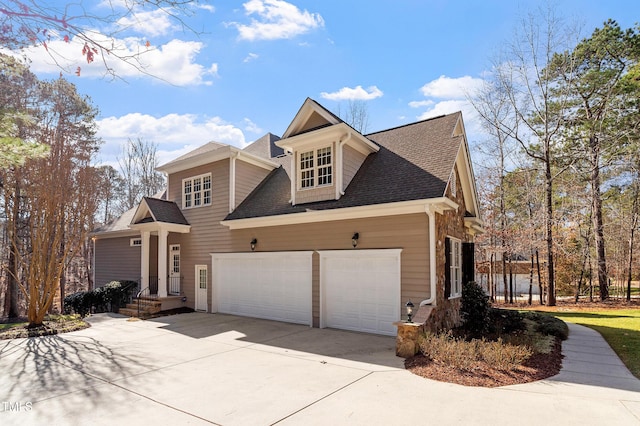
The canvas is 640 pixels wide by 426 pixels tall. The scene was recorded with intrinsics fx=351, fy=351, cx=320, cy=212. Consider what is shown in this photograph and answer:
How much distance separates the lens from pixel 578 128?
67.2 feet

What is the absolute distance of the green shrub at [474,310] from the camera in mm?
9578

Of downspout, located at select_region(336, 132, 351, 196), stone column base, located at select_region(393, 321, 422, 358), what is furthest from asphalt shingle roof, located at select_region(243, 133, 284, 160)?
stone column base, located at select_region(393, 321, 422, 358)

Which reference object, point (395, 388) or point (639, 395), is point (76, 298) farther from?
point (639, 395)

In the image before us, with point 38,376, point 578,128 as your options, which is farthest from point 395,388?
point 578,128

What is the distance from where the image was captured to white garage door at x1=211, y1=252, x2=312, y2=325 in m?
10.9

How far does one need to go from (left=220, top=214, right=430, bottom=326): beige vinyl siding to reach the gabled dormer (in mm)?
1063

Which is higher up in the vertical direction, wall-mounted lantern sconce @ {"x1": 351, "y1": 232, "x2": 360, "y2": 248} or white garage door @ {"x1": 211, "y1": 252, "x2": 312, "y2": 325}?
wall-mounted lantern sconce @ {"x1": 351, "y1": 232, "x2": 360, "y2": 248}

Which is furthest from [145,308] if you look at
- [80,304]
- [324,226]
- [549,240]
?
[549,240]

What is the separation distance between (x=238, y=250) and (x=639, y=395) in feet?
35.5

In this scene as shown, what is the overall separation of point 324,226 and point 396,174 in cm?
260

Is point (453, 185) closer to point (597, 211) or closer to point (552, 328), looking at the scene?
point (552, 328)

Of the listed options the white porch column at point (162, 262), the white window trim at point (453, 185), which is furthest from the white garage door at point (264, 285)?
the white window trim at point (453, 185)

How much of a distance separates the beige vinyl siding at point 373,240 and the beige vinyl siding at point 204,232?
241 centimetres

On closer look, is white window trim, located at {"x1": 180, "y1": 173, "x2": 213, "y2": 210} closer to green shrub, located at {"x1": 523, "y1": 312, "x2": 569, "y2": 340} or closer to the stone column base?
the stone column base
